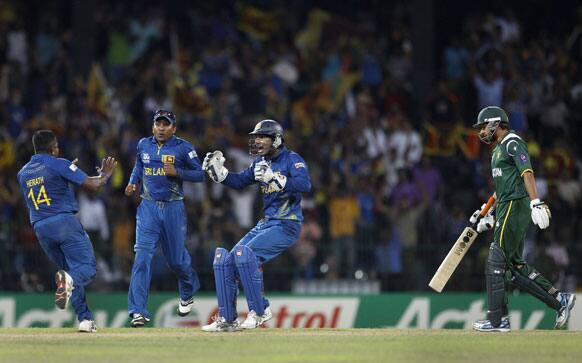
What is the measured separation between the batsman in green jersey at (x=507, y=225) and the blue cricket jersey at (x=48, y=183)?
4.38 m

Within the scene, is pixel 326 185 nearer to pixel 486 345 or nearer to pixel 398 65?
pixel 398 65

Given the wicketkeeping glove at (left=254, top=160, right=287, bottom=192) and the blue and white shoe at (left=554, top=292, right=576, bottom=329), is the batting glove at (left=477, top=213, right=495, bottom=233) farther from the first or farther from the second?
the wicketkeeping glove at (left=254, top=160, right=287, bottom=192)

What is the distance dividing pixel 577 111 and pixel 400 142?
3210 millimetres

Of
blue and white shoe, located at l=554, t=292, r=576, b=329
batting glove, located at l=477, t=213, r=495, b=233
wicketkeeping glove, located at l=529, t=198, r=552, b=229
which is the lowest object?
blue and white shoe, located at l=554, t=292, r=576, b=329

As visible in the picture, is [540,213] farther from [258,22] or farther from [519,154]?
[258,22]

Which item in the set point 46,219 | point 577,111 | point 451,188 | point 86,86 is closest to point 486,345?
point 46,219

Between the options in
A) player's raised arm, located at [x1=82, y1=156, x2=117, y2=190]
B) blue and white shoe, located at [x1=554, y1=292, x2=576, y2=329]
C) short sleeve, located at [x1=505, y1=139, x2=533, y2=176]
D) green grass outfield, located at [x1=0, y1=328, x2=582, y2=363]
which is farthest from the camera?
blue and white shoe, located at [x1=554, y1=292, x2=576, y2=329]

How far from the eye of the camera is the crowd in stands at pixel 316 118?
21.5 meters

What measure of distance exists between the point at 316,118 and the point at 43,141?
9.52m

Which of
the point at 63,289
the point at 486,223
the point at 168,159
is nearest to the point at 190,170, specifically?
the point at 168,159

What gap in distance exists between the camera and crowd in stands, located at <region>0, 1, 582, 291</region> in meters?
21.5

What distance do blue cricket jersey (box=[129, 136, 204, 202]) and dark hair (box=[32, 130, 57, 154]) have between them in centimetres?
114

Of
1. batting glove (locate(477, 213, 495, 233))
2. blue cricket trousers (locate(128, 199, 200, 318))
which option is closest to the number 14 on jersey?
blue cricket trousers (locate(128, 199, 200, 318))

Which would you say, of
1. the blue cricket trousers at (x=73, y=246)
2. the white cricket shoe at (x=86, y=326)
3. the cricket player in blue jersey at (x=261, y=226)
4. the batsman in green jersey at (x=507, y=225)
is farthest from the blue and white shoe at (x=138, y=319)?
the batsman in green jersey at (x=507, y=225)
